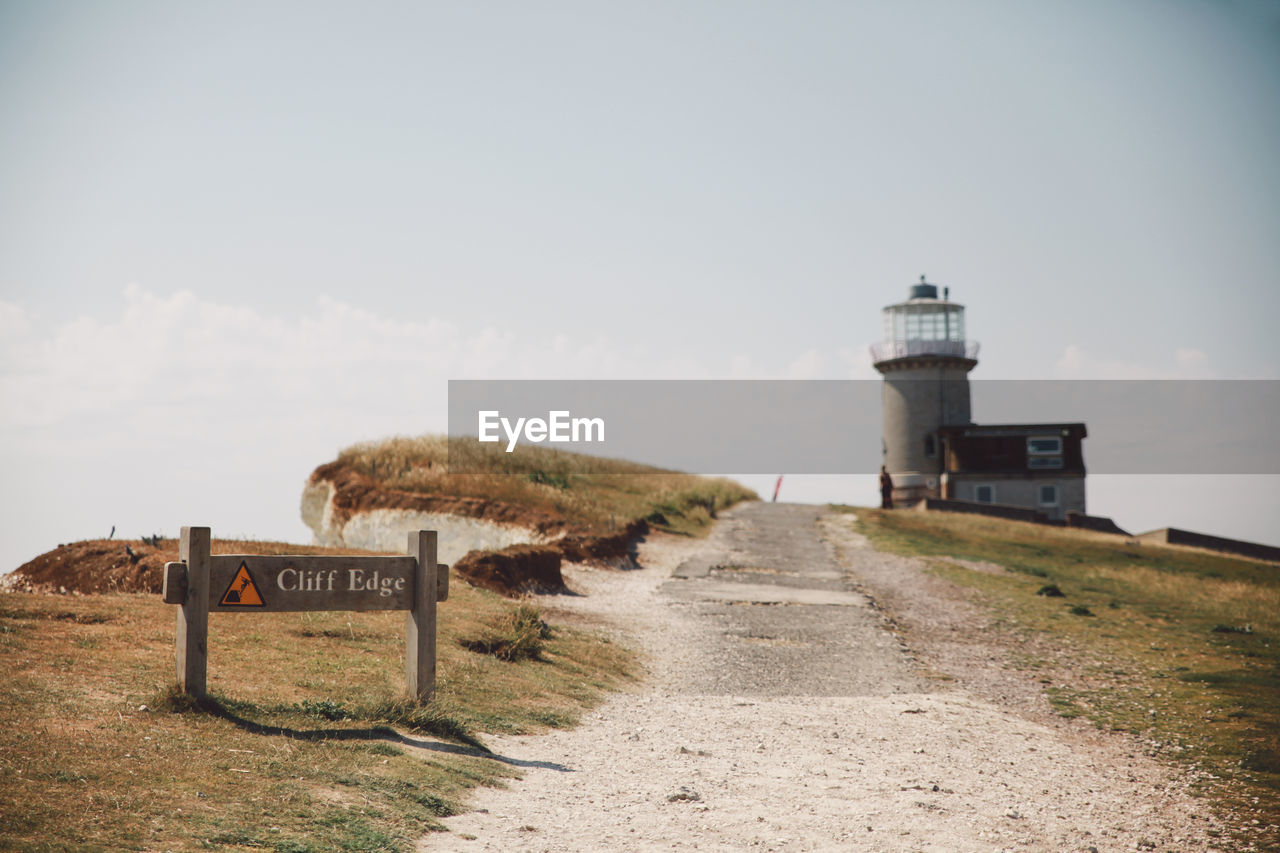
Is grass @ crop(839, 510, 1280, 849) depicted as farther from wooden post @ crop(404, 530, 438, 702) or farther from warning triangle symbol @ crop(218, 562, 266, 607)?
warning triangle symbol @ crop(218, 562, 266, 607)

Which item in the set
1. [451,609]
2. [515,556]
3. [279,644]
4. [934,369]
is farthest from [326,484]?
[934,369]

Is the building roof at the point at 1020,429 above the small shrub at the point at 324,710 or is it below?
above

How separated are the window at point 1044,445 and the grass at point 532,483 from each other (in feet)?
65.8

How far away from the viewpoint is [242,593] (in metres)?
8.65

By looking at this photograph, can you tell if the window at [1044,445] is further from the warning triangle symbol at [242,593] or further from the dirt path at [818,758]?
the warning triangle symbol at [242,593]

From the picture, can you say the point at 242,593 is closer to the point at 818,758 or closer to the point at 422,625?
the point at 422,625

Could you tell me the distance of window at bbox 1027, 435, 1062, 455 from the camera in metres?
52.6

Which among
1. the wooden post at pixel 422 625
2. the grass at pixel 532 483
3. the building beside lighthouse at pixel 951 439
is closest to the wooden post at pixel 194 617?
the wooden post at pixel 422 625

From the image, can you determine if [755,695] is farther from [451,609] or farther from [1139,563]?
[1139,563]

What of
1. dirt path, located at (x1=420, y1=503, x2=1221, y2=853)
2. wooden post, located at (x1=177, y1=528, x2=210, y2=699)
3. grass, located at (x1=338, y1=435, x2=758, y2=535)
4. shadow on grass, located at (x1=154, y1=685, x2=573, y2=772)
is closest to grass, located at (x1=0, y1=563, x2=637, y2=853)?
shadow on grass, located at (x1=154, y1=685, x2=573, y2=772)

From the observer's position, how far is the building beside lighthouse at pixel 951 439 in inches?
A: 2068

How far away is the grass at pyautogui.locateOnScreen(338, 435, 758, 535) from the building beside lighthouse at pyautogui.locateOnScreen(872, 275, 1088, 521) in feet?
57.0

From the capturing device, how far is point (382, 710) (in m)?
8.98

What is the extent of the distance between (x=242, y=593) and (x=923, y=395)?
51.6 metres
